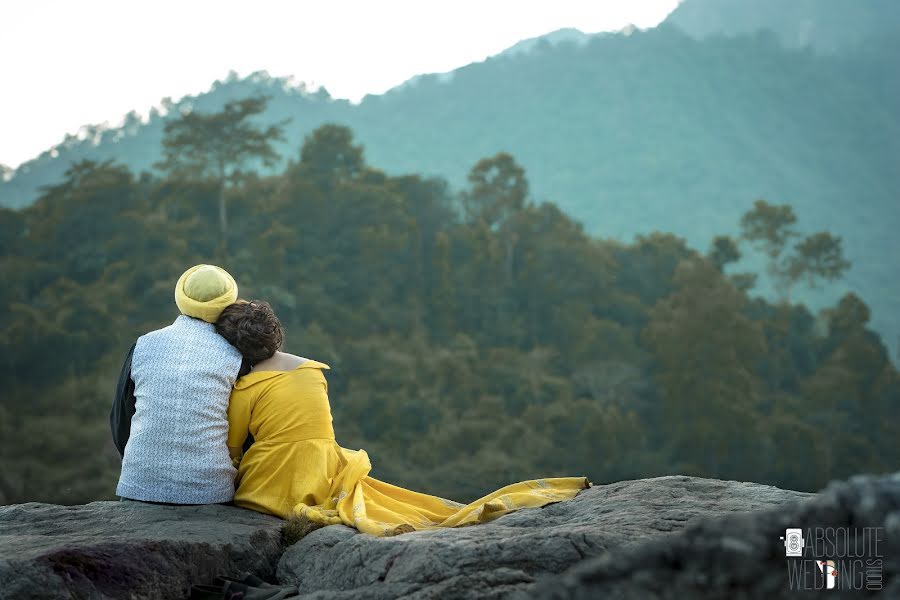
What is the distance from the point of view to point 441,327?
34.2 meters

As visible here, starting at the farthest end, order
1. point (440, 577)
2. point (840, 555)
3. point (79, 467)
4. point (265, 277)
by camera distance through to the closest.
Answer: point (265, 277)
point (79, 467)
point (440, 577)
point (840, 555)

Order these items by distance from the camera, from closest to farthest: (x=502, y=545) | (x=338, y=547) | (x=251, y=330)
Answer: (x=502, y=545) → (x=338, y=547) → (x=251, y=330)

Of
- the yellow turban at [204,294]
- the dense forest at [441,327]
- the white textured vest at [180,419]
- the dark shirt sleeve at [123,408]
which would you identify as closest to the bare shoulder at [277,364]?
the white textured vest at [180,419]

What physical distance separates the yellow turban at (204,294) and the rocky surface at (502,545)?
950 mm

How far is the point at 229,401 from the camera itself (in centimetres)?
354

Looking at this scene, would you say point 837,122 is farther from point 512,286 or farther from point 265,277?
point 265,277

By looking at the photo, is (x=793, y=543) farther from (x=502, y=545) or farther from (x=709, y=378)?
(x=709, y=378)

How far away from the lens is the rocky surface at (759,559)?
1418 millimetres

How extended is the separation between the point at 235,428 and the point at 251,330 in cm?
39

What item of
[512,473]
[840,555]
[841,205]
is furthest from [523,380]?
[841,205]

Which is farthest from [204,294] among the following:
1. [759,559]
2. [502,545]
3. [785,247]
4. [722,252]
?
[785,247]

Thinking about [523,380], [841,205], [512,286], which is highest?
[841,205]

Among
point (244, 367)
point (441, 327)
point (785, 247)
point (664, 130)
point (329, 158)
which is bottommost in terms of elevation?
point (244, 367)

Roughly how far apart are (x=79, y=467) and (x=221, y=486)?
949 inches
